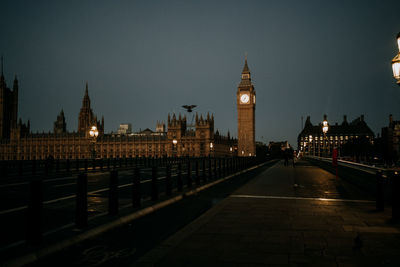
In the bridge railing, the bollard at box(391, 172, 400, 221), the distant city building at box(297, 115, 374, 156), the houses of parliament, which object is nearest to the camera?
the bollard at box(391, 172, 400, 221)

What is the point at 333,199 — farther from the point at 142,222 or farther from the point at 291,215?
the point at 142,222

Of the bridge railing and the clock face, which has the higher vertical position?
the clock face

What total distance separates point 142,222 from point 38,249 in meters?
2.59

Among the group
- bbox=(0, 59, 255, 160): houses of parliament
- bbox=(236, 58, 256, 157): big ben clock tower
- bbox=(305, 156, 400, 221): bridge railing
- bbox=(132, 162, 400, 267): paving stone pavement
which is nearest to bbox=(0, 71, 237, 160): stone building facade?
bbox=(0, 59, 255, 160): houses of parliament

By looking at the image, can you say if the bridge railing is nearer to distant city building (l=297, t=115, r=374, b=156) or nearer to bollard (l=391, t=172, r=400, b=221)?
bollard (l=391, t=172, r=400, b=221)

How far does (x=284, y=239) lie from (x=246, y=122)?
115 meters

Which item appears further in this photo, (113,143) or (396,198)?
(113,143)

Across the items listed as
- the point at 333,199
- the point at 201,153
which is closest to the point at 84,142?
the point at 201,153

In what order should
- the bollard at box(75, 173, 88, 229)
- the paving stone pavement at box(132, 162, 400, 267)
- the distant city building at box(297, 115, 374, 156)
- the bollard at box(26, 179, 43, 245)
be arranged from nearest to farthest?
the paving stone pavement at box(132, 162, 400, 267)
the bollard at box(26, 179, 43, 245)
the bollard at box(75, 173, 88, 229)
the distant city building at box(297, 115, 374, 156)

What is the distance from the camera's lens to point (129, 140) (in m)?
132

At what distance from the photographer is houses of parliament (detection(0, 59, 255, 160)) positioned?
12056cm

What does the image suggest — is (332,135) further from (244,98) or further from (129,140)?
(129,140)

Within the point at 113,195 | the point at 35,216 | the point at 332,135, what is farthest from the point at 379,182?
the point at 332,135

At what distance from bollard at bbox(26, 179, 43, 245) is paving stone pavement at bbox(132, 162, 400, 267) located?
1.71m
